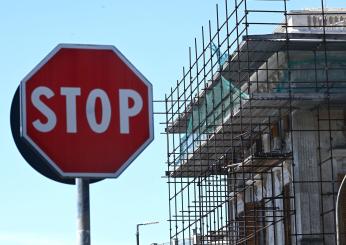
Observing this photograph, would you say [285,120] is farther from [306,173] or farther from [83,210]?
[83,210]

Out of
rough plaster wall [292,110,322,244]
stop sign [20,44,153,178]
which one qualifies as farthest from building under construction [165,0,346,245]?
stop sign [20,44,153,178]

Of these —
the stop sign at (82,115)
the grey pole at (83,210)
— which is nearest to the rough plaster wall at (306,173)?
the stop sign at (82,115)

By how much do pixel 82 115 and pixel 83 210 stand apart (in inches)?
21.2

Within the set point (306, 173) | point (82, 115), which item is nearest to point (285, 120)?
point (306, 173)

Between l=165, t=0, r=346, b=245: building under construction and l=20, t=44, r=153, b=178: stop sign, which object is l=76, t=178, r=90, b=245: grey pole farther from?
l=165, t=0, r=346, b=245: building under construction

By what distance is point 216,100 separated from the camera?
33.5 meters

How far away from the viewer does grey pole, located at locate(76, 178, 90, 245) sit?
19.8ft

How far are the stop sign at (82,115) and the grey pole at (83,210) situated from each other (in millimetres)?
57

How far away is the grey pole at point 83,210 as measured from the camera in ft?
19.8

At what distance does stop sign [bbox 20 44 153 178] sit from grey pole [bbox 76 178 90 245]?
0.19 feet

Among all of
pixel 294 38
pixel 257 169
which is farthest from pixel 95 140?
pixel 257 169

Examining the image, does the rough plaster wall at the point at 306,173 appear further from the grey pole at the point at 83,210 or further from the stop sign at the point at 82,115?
the grey pole at the point at 83,210

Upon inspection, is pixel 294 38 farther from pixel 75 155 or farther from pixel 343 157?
pixel 75 155

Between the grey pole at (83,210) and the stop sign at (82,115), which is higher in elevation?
the stop sign at (82,115)
